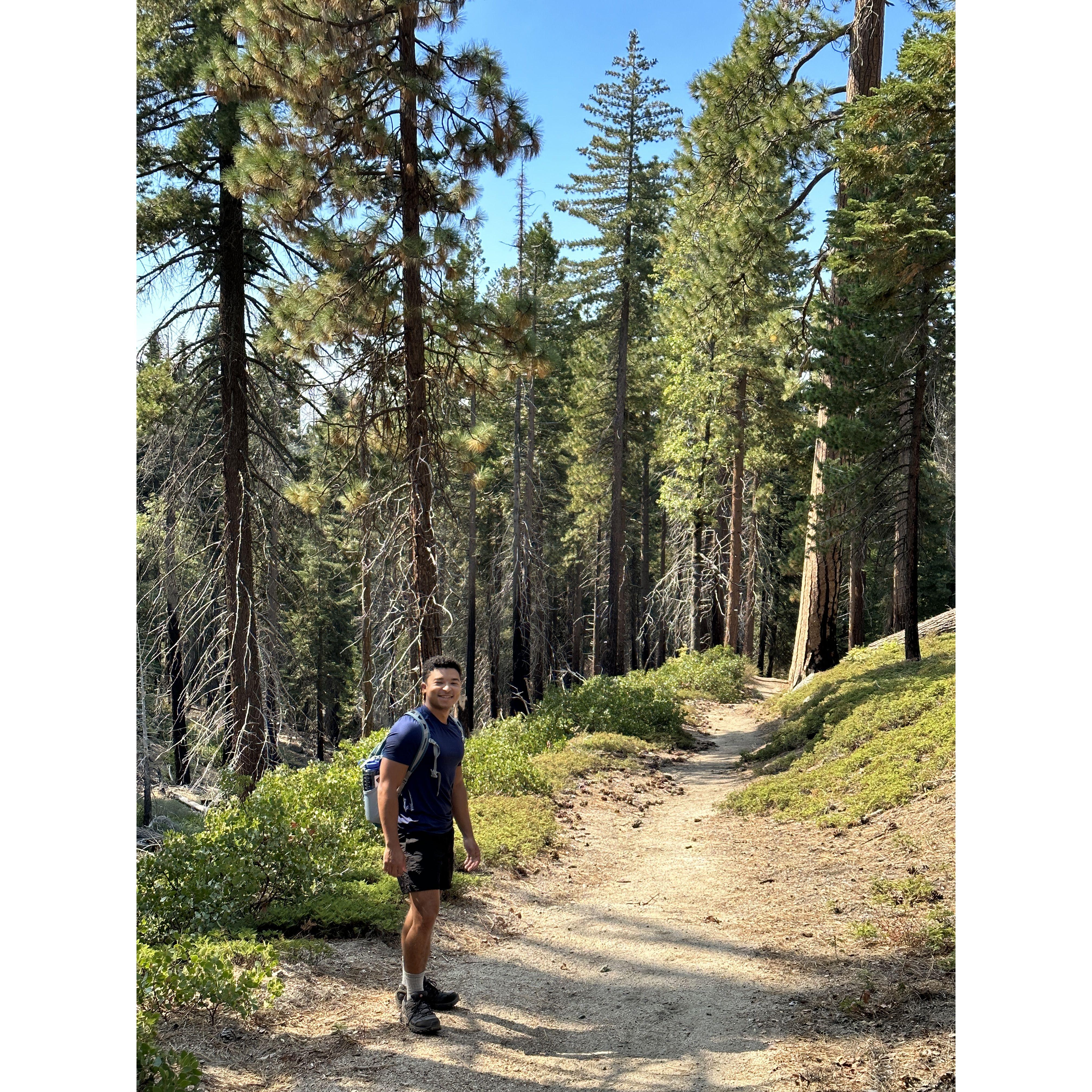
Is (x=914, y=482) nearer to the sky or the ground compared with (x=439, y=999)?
nearer to the sky

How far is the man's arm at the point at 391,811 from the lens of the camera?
4.35 m

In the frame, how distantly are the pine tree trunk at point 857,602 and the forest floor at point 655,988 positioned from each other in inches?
357

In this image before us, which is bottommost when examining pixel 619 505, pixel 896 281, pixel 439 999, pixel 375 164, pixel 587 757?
pixel 587 757

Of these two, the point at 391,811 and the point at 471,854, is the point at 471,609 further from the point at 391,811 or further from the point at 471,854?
the point at 391,811

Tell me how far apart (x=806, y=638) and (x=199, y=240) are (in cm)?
1185

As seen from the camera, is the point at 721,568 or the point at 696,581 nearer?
the point at 696,581

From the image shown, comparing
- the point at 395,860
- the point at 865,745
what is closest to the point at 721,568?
the point at 865,745

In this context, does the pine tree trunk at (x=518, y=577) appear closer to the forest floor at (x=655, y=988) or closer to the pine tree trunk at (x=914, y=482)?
the pine tree trunk at (x=914, y=482)

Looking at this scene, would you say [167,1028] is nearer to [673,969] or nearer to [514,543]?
[673,969]

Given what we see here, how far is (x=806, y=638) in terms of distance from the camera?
15.9 m

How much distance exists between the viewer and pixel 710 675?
20062mm

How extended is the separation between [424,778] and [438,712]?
355mm

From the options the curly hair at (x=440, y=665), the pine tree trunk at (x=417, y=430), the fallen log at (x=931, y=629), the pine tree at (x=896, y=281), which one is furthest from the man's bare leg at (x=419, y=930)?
the fallen log at (x=931, y=629)
